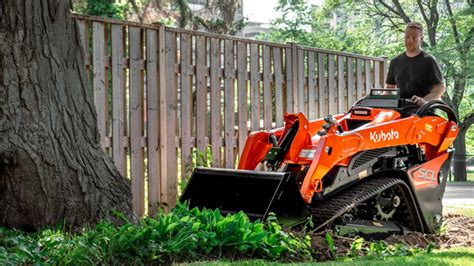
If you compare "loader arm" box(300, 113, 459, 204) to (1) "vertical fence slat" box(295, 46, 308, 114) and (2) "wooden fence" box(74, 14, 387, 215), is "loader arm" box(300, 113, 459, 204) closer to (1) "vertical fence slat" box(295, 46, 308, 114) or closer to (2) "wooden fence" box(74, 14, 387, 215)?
(2) "wooden fence" box(74, 14, 387, 215)

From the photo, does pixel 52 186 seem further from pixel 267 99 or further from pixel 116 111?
pixel 267 99

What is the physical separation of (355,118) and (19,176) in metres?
3.32

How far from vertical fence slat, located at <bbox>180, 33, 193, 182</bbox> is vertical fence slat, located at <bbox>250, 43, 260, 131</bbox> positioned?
1.12 metres

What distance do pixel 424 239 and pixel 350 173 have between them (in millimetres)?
924

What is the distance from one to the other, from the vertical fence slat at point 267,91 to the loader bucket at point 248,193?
122 inches

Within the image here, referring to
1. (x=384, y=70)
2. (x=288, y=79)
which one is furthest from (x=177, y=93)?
(x=384, y=70)

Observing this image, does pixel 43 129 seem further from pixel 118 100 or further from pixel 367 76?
pixel 367 76

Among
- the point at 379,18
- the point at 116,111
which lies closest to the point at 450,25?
the point at 379,18

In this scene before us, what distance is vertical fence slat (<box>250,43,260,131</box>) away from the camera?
9.14 metres

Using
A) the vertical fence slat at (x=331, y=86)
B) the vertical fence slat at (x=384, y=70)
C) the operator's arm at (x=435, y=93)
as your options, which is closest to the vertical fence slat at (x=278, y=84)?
the vertical fence slat at (x=331, y=86)

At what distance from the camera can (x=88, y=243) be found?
4594mm

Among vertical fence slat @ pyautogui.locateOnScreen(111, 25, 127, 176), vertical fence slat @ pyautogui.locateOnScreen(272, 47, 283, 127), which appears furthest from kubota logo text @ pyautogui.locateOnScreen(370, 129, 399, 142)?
vertical fence slat @ pyautogui.locateOnScreen(272, 47, 283, 127)

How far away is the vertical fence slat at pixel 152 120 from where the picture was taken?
25.4ft

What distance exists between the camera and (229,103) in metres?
8.83
